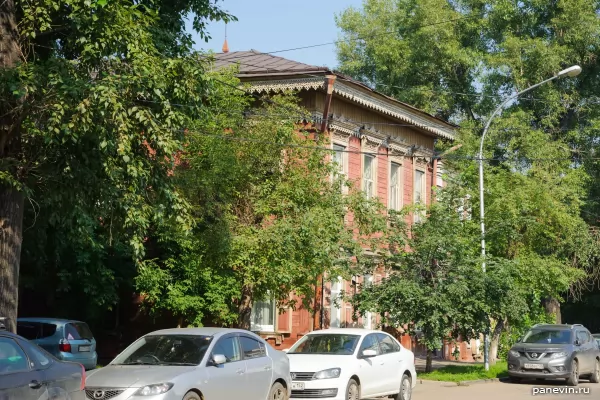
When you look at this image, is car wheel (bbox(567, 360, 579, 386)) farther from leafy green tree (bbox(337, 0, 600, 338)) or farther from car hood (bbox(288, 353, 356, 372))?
car hood (bbox(288, 353, 356, 372))

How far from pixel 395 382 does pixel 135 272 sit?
32.8ft

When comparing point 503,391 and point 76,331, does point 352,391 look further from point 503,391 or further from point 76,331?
point 503,391

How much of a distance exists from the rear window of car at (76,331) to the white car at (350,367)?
5321mm

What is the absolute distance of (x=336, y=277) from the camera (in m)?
23.3

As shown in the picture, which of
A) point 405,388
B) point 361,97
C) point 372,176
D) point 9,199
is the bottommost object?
point 405,388

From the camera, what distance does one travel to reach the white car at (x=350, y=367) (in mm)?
16266

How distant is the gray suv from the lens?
967 inches

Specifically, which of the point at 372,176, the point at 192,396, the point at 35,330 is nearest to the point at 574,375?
the point at 372,176

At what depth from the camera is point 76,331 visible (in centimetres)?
2056

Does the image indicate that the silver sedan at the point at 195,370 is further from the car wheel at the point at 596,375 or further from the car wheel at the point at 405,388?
the car wheel at the point at 596,375

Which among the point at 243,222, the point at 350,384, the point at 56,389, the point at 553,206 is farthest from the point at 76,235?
the point at 553,206

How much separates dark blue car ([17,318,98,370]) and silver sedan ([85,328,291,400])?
658 centimetres

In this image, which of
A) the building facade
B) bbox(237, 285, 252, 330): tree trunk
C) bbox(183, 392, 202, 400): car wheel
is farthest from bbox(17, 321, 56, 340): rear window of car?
bbox(183, 392, 202, 400): car wheel

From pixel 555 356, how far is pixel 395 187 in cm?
1041
